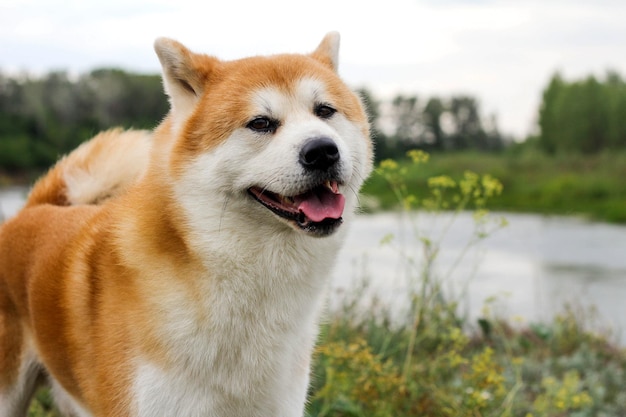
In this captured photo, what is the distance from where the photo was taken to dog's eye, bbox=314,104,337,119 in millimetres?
2570

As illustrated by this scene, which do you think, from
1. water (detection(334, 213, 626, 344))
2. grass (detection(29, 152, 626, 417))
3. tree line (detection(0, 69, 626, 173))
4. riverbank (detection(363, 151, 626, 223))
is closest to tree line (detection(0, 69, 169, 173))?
tree line (detection(0, 69, 626, 173))

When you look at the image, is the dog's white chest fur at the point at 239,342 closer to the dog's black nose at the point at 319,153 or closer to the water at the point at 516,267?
the dog's black nose at the point at 319,153

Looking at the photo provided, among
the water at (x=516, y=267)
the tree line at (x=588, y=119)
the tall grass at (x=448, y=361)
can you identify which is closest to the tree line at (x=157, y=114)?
the tree line at (x=588, y=119)

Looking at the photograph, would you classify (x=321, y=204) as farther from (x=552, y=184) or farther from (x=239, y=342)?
(x=552, y=184)

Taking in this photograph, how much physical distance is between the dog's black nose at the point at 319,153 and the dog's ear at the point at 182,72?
0.52 metres

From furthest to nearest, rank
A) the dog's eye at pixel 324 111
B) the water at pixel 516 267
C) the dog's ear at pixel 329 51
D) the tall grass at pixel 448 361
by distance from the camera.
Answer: the water at pixel 516 267, the tall grass at pixel 448 361, the dog's ear at pixel 329 51, the dog's eye at pixel 324 111

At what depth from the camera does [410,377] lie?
13.5 ft

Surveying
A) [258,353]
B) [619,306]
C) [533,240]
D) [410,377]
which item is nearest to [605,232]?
[533,240]

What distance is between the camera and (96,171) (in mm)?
3553

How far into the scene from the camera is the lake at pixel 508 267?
19.1 ft

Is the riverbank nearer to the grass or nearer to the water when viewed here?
the water

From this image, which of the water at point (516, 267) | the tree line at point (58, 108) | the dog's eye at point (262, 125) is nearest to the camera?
the dog's eye at point (262, 125)

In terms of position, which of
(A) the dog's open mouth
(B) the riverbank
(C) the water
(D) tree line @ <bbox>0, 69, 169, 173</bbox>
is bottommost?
(D) tree line @ <bbox>0, 69, 169, 173</bbox>

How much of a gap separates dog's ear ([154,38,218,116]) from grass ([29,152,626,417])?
153 cm
